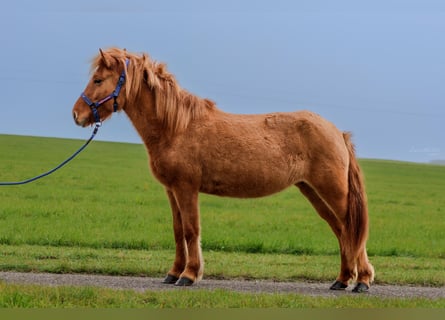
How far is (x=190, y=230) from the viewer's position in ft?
26.0

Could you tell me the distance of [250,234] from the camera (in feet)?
48.7

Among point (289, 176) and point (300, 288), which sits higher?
point (289, 176)

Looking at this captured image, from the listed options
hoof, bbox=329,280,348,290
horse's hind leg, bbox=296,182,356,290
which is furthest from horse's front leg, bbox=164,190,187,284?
hoof, bbox=329,280,348,290

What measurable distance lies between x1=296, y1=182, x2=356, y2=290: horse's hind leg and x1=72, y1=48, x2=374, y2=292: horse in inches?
0.5

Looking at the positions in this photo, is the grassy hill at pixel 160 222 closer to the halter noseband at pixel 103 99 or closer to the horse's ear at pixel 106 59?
the halter noseband at pixel 103 99

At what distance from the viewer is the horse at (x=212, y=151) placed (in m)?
7.91

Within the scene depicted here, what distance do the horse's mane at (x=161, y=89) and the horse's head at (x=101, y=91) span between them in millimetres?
33

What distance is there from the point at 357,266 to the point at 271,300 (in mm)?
1647

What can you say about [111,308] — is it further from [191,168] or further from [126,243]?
[126,243]

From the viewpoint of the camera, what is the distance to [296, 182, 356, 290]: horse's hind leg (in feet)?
27.6

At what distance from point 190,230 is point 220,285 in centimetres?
120

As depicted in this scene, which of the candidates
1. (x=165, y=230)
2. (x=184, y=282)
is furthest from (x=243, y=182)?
(x=165, y=230)

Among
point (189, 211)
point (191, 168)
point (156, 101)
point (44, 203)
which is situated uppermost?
point (156, 101)

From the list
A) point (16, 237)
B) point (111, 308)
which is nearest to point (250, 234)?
point (16, 237)
